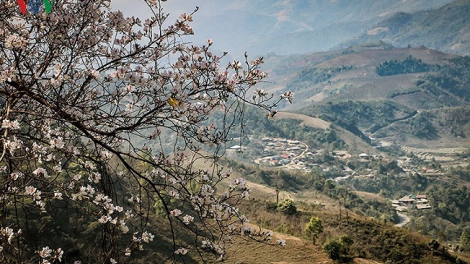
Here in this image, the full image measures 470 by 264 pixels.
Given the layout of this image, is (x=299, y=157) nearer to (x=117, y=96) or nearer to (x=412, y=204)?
(x=412, y=204)

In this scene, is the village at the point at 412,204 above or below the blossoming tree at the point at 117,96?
below

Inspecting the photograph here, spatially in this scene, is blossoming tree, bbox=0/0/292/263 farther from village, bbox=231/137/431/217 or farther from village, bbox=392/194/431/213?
village, bbox=231/137/431/217

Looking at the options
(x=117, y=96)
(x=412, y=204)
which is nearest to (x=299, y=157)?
(x=412, y=204)

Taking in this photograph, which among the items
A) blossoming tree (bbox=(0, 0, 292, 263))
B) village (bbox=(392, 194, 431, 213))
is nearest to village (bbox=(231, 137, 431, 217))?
village (bbox=(392, 194, 431, 213))

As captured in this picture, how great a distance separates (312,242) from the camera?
35.8 ft

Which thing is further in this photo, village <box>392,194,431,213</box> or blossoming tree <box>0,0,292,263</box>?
village <box>392,194,431,213</box>

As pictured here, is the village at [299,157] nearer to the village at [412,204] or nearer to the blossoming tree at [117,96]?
the village at [412,204]

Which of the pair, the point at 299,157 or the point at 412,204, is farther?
the point at 299,157

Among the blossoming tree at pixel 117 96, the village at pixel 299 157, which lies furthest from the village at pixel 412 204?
the blossoming tree at pixel 117 96

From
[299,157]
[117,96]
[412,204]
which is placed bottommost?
[412,204]

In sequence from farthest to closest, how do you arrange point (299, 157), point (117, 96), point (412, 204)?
point (299, 157)
point (412, 204)
point (117, 96)

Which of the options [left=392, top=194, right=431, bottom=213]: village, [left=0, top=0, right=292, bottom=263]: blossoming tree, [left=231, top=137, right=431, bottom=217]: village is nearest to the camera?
[left=0, top=0, right=292, bottom=263]: blossoming tree

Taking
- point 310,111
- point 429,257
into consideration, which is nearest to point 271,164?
point 310,111

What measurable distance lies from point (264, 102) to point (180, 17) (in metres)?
1.26
